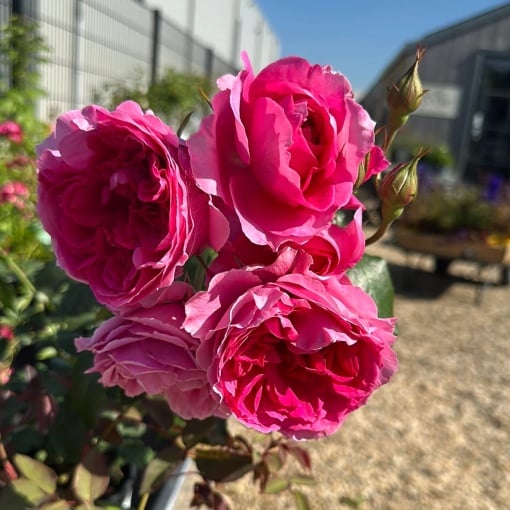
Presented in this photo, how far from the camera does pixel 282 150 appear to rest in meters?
0.49

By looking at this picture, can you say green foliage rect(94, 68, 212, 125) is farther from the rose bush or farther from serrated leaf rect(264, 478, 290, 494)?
the rose bush

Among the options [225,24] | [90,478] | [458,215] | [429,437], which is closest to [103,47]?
[458,215]

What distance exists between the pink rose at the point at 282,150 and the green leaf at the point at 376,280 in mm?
229

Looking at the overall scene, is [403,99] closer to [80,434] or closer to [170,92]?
[80,434]

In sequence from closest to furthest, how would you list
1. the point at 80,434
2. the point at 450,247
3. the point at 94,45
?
1. the point at 80,434
2. the point at 450,247
3. the point at 94,45

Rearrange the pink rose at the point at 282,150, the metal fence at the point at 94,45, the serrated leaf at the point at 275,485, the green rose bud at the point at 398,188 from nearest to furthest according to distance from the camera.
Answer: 1. the pink rose at the point at 282,150
2. the green rose bud at the point at 398,188
3. the serrated leaf at the point at 275,485
4. the metal fence at the point at 94,45

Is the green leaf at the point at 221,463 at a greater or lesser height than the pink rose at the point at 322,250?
lesser

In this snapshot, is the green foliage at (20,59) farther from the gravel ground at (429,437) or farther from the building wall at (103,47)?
the gravel ground at (429,437)

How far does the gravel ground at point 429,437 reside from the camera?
2.08 m

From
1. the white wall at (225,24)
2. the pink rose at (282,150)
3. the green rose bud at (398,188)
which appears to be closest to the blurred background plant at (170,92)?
the white wall at (225,24)

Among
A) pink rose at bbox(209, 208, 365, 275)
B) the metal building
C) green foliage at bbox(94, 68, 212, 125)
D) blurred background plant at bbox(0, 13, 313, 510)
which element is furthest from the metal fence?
the metal building

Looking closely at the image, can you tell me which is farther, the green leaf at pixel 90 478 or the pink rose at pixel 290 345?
the green leaf at pixel 90 478

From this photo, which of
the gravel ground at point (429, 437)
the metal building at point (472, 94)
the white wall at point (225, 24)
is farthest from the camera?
the white wall at point (225, 24)

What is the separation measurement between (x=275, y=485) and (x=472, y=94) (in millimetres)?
12551
